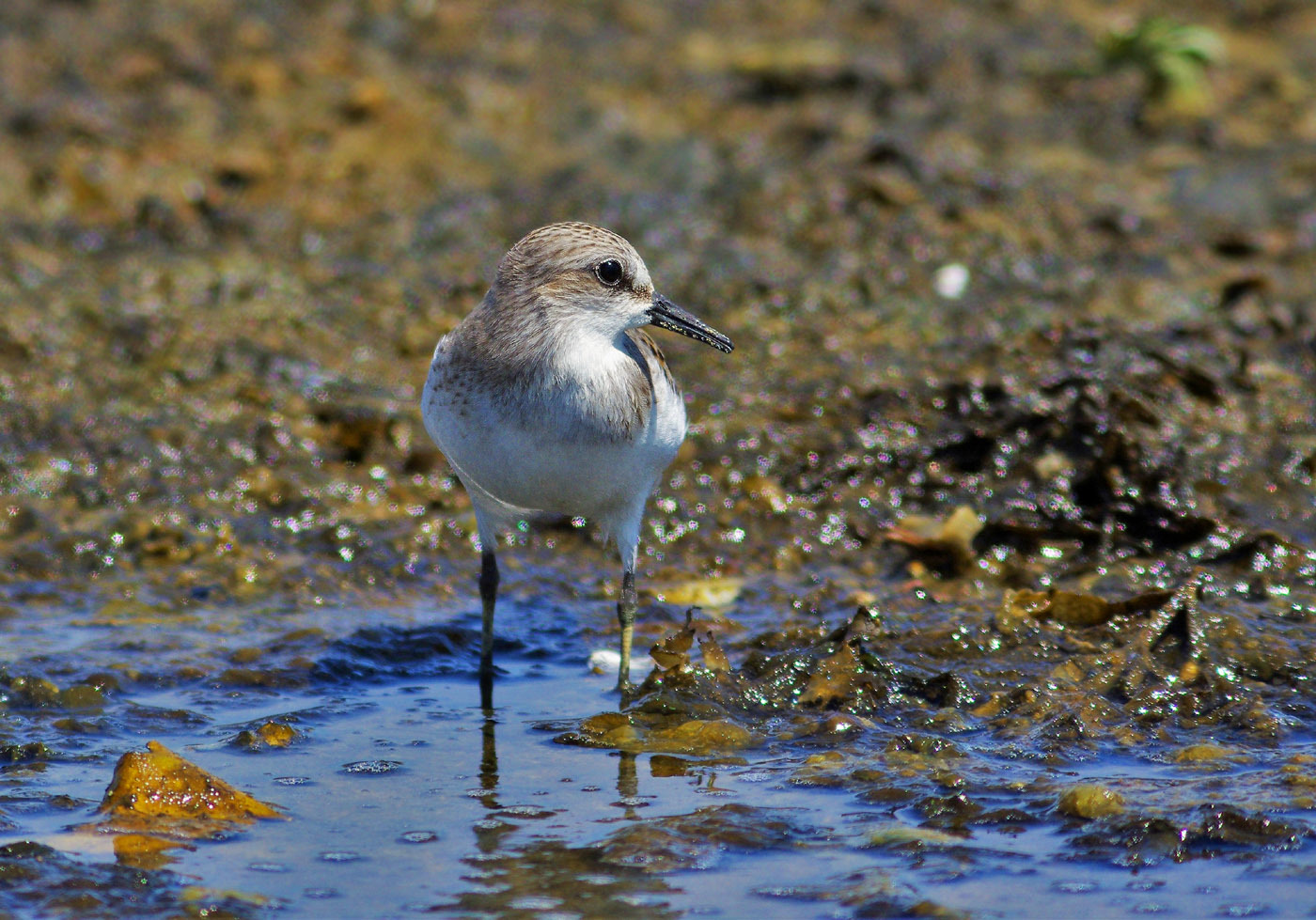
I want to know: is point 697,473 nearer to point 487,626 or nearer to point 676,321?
point 676,321

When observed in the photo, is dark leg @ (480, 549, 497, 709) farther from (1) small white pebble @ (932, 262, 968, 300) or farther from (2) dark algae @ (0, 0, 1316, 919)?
(1) small white pebble @ (932, 262, 968, 300)

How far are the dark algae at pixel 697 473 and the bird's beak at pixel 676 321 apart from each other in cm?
119

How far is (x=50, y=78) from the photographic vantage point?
11.1 meters

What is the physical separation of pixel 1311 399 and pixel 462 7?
25.6 ft

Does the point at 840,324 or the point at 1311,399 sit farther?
the point at 840,324

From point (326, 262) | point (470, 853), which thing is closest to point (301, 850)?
point (470, 853)

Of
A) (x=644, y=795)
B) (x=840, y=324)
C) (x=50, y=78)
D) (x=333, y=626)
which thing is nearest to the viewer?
(x=644, y=795)

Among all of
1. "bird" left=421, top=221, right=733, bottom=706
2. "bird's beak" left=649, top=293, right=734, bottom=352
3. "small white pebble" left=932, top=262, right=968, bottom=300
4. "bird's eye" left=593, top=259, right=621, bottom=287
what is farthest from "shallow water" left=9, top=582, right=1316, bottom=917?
"small white pebble" left=932, top=262, right=968, bottom=300

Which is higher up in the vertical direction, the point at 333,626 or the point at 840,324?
the point at 840,324

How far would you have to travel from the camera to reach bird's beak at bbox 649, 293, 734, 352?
5.79m

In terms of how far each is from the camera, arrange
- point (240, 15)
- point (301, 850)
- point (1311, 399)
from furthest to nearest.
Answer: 1. point (240, 15)
2. point (1311, 399)
3. point (301, 850)

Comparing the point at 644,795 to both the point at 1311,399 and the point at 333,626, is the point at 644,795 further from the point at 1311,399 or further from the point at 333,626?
the point at 1311,399

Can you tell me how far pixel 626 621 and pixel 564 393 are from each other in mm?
1038

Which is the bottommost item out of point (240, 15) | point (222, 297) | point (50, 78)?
point (222, 297)
